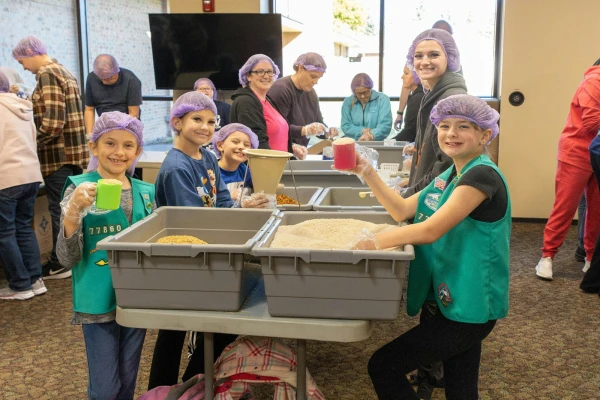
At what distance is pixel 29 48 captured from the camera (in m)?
4.10

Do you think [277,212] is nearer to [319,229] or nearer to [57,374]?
[319,229]

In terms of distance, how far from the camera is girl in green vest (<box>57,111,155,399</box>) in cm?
183

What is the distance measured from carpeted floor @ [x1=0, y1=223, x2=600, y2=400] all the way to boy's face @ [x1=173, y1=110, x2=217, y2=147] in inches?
44.8

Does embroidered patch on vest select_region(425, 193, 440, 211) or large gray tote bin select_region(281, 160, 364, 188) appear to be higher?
embroidered patch on vest select_region(425, 193, 440, 211)

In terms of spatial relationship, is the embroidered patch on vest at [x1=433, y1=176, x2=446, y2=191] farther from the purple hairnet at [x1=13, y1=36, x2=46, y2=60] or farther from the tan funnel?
the purple hairnet at [x1=13, y1=36, x2=46, y2=60]

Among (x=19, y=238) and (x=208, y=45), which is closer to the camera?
(x=19, y=238)

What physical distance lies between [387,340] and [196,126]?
1655mm

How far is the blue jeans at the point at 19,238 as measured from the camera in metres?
3.72

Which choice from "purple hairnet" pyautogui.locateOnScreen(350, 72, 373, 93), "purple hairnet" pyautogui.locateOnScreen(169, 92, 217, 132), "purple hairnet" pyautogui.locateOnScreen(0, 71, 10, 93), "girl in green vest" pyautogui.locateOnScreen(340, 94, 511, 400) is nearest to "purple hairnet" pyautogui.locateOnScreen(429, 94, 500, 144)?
"girl in green vest" pyautogui.locateOnScreen(340, 94, 511, 400)

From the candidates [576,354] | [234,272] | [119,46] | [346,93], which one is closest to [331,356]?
[576,354]

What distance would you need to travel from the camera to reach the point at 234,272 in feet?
5.04

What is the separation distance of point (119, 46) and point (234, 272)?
6945mm

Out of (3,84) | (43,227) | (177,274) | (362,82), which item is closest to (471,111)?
(177,274)

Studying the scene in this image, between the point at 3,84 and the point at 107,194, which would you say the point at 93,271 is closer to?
the point at 107,194
